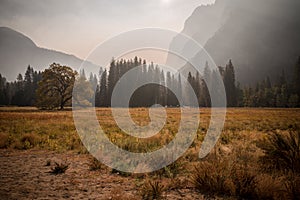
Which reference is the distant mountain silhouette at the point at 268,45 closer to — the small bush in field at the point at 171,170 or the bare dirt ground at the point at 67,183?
the small bush in field at the point at 171,170

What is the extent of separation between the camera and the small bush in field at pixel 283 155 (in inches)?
190

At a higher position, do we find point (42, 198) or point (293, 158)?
point (293, 158)

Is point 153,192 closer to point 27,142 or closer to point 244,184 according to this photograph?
point 244,184

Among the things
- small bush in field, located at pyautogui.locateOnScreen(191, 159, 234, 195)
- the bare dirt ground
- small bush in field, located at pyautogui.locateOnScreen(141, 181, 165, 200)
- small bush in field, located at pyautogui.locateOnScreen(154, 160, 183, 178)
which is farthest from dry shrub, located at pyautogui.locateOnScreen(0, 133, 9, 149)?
small bush in field, located at pyautogui.locateOnScreen(191, 159, 234, 195)

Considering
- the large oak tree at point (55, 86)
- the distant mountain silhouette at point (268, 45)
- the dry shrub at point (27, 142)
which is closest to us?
the dry shrub at point (27, 142)

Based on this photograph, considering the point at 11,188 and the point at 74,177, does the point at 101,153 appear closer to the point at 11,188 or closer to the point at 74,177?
the point at 74,177

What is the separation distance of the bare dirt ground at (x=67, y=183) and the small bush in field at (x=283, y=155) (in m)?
2.73

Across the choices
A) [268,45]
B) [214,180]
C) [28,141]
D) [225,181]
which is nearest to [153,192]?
[214,180]

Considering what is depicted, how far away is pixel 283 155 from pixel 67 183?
5.55 metres

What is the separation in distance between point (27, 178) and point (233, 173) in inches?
193

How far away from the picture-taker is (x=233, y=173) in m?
4.21

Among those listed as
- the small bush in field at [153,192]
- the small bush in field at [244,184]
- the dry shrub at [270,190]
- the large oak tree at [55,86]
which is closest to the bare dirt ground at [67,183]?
the small bush in field at [153,192]

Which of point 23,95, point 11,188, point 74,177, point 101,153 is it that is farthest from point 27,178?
point 23,95

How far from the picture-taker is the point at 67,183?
14.6ft
